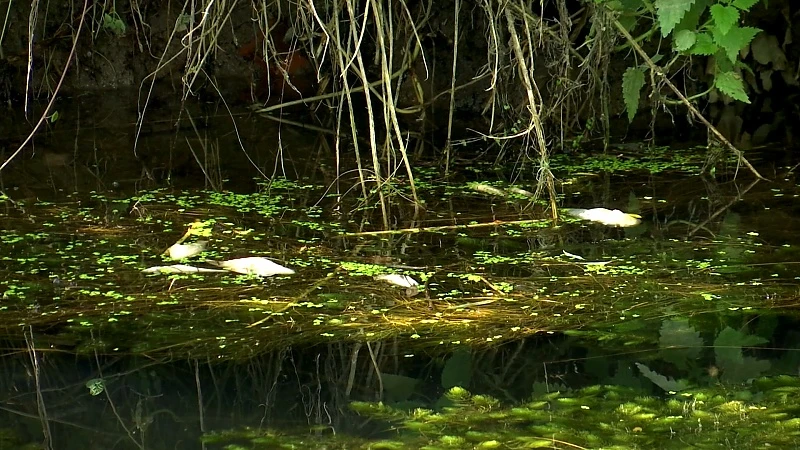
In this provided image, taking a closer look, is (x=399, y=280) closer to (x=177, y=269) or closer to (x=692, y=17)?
(x=177, y=269)

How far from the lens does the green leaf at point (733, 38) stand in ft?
9.59

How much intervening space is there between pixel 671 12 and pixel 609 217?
22.2 inches

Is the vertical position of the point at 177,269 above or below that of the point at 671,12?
below

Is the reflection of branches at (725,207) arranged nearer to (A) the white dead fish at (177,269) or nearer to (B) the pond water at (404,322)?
(B) the pond water at (404,322)

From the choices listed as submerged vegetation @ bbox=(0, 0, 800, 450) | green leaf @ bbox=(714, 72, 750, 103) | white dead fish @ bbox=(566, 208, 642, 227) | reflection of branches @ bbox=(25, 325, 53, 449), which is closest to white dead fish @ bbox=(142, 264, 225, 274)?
submerged vegetation @ bbox=(0, 0, 800, 450)

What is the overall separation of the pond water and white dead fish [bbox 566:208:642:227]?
0.14 ft

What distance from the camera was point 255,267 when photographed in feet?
8.24

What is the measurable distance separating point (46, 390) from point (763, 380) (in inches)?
50.2

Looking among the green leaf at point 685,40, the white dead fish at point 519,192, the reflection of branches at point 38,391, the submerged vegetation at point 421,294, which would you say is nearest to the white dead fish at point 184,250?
the submerged vegetation at point 421,294

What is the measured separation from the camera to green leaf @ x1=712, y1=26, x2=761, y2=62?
292 centimetres

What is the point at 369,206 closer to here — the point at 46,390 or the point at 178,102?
the point at 46,390

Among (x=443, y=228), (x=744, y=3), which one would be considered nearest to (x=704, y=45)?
(x=744, y=3)

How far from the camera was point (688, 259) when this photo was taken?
2566mm

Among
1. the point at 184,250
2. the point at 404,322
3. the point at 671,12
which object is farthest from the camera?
the point at 671,12
